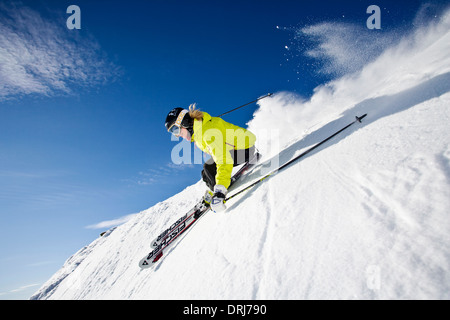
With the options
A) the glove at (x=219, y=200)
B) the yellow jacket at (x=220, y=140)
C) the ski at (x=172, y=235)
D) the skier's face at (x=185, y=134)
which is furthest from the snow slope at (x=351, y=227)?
the skier's face at (x=185, y=134)

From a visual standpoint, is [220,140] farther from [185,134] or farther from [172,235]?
[172,235]

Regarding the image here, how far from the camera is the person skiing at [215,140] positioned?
3.68 m

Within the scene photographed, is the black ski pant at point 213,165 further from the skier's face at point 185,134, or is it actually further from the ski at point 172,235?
the skier's face at point 185,134

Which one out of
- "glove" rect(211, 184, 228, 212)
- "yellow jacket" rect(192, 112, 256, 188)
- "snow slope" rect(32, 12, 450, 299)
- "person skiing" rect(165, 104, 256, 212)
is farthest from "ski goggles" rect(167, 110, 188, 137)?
"snow slope" rect(32, 12, 450, 299)

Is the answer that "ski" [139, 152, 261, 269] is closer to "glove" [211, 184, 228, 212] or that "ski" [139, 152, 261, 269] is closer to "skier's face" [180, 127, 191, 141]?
"glove" [211, 184, 228, 212]

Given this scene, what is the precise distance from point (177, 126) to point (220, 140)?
4.14 ft

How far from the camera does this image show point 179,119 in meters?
4.48

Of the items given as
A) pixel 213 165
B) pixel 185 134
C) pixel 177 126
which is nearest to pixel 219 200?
pixel 213 165

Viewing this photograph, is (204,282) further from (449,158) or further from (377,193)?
(449,158)

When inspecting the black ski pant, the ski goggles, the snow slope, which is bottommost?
the snow slope

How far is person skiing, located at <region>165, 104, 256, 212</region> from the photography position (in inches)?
145

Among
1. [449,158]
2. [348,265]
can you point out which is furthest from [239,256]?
[449,158]

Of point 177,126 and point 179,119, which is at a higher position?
point 179,119
